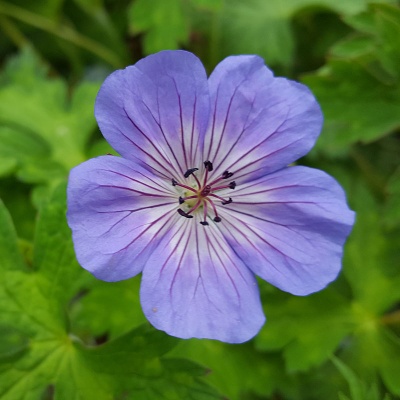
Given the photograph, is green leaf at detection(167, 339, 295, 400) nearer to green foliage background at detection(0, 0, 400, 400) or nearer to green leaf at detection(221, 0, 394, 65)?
green foliage background at detection(0, 0, 400, 400)

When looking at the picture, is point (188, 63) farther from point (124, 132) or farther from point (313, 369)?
point (313, 369)

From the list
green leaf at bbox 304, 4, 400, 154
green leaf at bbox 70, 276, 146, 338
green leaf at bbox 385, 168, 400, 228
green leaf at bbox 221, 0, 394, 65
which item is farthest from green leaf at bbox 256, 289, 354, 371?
green leaf at bbox 221, 0, 394, 65

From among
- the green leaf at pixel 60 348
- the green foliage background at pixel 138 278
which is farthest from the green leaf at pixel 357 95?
the green leaf at pixel 60 348

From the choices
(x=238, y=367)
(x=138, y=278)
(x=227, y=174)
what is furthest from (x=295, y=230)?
(x=238, y=367)

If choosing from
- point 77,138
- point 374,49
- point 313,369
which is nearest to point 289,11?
point 374,49

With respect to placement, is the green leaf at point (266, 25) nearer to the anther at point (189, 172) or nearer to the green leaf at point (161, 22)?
the green leaf at point (161, 22)

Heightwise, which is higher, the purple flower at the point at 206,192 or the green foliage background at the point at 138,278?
the purple flower at the point at 206,192
